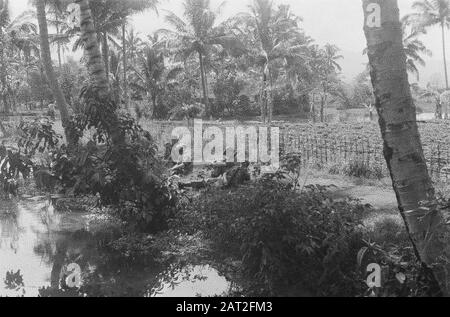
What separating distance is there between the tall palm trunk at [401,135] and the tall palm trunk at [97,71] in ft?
12.5

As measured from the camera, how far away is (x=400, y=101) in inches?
165

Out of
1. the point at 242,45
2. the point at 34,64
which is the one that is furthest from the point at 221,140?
the point at 34,64

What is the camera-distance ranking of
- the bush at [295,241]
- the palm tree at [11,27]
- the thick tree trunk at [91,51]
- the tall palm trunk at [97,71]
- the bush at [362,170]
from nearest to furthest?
the bush at [295,241], the tall palm trunk at [97,71], the thick tree trunk at [91,51], the bush at [362,170], the palm tree at [11,27]

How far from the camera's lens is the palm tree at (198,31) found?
29.9m

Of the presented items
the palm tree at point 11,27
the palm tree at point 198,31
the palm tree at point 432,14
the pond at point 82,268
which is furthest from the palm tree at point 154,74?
the pond at point 82,268

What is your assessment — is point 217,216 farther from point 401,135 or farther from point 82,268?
A: point 401,135

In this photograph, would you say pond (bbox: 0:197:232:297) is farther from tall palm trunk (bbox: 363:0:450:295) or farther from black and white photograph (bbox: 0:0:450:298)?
tall palm trunk (bbox: 363:0:450:295)

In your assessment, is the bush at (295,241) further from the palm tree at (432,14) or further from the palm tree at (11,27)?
the palm tree at (432,14)

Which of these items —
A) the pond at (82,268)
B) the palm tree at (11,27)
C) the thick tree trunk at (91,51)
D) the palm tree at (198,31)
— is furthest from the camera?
the palm tree at (198,31)

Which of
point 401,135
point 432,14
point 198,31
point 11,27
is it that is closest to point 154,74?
point 198,31

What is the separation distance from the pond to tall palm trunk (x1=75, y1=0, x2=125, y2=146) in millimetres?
1525
